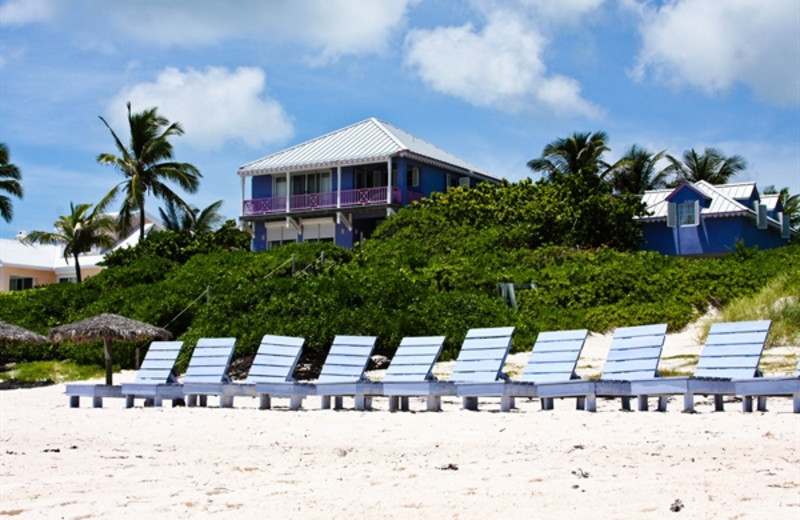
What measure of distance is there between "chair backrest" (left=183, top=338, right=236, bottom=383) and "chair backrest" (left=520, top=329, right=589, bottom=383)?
4367mm

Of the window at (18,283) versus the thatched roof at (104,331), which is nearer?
the thatched roof at (104,331)

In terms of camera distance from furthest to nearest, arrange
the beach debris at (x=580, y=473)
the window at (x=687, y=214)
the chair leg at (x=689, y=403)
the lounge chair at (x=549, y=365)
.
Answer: the window at (x=687, y=214)
the lounge chair at (x=549, y=365)
the chair leg at (x=689, y=403)
the beach debris at (x=580, y=473)

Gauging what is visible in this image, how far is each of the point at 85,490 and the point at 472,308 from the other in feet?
42.0

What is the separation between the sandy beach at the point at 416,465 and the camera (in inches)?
237

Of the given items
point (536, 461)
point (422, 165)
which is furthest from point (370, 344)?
point (422, 165)

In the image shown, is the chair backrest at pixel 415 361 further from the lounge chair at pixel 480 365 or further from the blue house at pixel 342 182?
the blue house at pixel 342 182

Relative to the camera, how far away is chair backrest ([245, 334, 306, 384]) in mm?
12695

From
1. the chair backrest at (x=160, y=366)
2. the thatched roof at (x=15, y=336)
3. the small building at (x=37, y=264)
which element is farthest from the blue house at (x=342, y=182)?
the chair backrest at (x=160, y=366)

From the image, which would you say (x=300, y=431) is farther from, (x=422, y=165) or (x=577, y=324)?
(x=422, y=165)

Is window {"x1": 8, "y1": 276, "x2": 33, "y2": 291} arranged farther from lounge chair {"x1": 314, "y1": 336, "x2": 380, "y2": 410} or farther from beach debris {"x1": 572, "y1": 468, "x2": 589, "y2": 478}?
beach debris {"x1": 572, "y1": 468, "x2": 589, "y2": 478}

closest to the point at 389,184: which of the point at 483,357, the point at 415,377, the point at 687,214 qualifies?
the point at 687,214

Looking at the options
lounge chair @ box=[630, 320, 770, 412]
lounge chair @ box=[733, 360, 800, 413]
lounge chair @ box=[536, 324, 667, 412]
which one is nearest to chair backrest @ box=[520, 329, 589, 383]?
lounge chair @ box=[536, 324, 667, 412]

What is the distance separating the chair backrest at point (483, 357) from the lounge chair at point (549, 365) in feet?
1.15

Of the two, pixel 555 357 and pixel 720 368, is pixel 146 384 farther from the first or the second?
pixel 720 368
